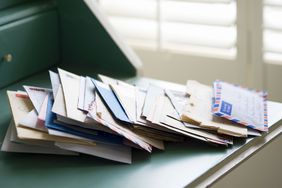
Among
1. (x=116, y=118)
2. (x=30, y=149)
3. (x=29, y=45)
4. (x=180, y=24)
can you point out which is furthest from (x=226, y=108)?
(x=180, y=24)

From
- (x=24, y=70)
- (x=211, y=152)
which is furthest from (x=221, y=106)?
(x=24, y=70)

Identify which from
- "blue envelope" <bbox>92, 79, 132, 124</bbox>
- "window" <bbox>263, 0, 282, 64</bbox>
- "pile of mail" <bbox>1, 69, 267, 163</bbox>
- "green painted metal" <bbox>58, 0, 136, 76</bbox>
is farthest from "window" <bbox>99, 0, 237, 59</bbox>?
"blue envelope" <bbox>92, 79, 132, 124</bbox>

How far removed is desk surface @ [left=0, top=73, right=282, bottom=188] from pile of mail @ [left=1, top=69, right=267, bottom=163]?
0.6 inches

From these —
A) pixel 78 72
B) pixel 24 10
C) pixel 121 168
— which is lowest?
pixel 121 168

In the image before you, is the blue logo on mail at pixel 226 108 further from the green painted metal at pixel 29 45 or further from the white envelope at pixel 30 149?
the green painted metal at pixel 29 45

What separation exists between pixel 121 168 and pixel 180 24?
844 mm

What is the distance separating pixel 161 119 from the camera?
110 cm

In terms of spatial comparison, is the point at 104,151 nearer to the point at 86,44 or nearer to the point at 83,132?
the point at 83,132

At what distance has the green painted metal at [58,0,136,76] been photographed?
1.41 m

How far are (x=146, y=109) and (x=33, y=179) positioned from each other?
0.25m

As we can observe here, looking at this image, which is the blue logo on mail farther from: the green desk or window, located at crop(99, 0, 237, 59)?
window, located at crop(99, 0, 237, 59)

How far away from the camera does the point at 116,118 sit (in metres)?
1.08

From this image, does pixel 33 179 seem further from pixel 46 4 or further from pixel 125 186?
pixel 46 4

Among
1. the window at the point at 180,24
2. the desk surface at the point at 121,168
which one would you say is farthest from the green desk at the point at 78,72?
the window at the point at 180,24
